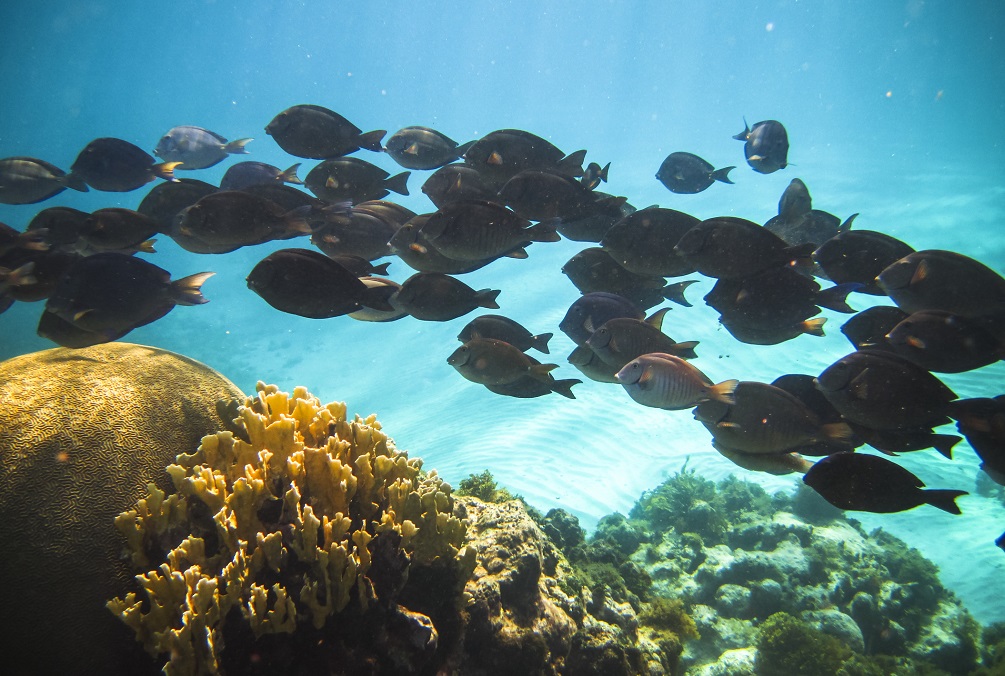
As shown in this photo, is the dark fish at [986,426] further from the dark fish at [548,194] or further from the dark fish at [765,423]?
the dark fish at [548,194]

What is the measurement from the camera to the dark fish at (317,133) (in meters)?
3.80

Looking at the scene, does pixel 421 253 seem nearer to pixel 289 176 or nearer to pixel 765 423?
pixel 289 176

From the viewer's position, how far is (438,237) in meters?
3.06

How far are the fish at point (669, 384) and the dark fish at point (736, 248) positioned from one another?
0.84 m

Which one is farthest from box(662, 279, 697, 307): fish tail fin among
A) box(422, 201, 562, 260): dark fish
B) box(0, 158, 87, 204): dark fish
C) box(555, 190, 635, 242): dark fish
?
→ box(0, 158, 87, 204): dark fish

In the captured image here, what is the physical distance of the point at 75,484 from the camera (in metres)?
2.71

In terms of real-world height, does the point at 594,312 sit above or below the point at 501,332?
above

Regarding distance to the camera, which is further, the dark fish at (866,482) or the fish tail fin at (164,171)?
the fish tail fin at (164,171)

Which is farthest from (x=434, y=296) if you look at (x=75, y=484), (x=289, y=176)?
(x=75, y=484)

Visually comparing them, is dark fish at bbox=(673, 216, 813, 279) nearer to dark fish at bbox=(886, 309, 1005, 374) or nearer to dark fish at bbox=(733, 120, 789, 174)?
dark fish at bbox=(886, 309, 1005, 374)

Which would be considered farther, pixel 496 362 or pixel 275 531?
pixel 496 362

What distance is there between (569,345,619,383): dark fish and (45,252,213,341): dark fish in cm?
286

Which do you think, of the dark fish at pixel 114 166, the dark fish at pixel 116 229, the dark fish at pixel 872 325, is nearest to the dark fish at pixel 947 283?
the dark fish at pixel 872 325

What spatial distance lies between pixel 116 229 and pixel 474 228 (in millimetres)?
3156
